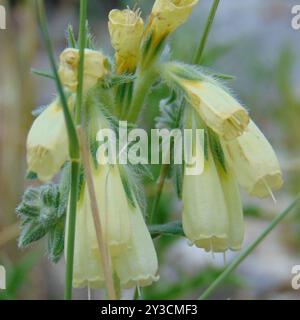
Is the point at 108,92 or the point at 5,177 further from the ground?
the point at 108,92

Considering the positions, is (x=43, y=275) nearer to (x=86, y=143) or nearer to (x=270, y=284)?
(x=270, y=284)

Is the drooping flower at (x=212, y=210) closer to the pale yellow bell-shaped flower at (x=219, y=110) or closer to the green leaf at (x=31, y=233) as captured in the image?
the pale yellow bell-shaped flower at (x=219, y=110)

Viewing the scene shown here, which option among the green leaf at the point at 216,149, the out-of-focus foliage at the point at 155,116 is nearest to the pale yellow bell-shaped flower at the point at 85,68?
the green leaf at the point at 216,149

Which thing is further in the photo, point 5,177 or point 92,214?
point 5,177

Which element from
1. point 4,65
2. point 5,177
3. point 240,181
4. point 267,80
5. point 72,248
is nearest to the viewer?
point 72,248

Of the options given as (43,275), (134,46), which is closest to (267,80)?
(43,275)

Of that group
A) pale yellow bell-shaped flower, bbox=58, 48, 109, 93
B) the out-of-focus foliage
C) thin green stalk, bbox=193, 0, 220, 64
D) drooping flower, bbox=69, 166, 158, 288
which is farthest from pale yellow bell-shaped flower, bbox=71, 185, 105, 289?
the out-of-focus foliage

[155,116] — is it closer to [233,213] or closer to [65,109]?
[233,213]
